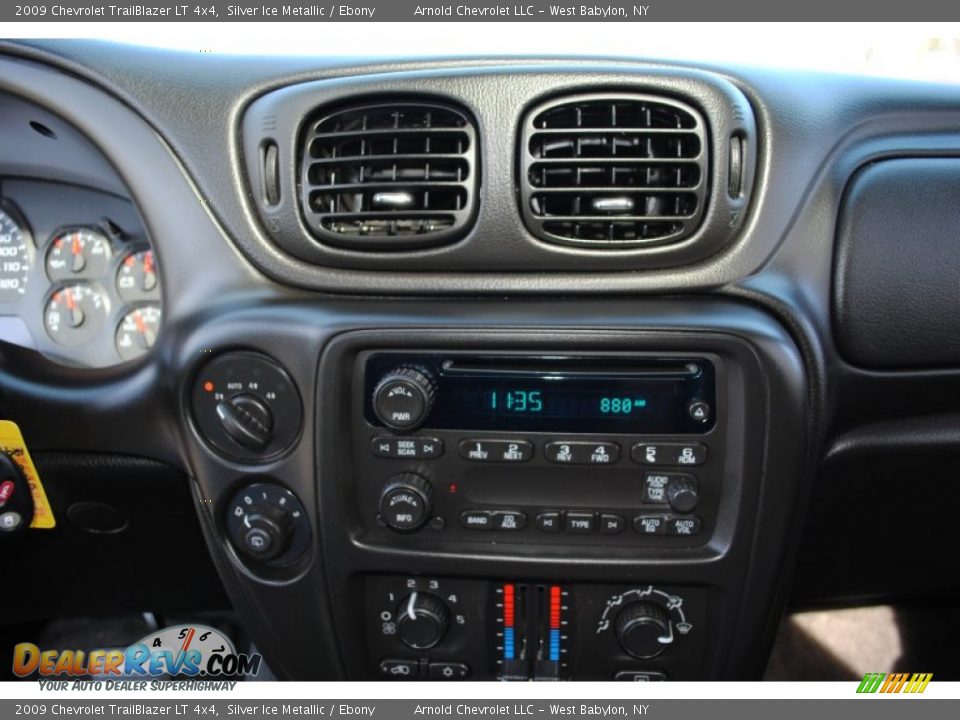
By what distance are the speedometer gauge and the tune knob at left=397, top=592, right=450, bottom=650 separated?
3.19 ft

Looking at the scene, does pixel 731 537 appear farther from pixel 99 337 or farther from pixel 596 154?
pixel 99 337

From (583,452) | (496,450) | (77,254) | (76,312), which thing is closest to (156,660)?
(76,312)

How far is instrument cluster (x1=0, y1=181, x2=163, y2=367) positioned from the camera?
4.66 ft

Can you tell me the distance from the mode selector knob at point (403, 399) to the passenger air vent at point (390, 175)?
0.20m

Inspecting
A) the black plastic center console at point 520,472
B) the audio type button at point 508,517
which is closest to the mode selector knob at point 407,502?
the black plastic center console at point 520,472

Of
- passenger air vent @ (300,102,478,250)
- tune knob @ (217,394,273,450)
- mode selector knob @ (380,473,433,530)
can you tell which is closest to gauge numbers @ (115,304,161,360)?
tune knob @ (217,394,273,450)

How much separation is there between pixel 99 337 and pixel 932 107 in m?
1.54

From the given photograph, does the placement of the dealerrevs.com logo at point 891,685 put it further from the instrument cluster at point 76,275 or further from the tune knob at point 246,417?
the instrument cluster at point 76,275

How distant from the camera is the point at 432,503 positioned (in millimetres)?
1182

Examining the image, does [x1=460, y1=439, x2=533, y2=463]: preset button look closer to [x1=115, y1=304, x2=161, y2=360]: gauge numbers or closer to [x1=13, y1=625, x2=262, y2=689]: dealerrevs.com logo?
[x1=115, y1=304, x2=161, y2=360]: gauge numbers

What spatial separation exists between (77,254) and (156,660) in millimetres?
873

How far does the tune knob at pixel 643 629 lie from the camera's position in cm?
125

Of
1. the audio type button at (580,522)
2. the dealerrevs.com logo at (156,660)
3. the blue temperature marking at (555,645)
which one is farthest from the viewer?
the dealerrevs.com logo at (156,660)

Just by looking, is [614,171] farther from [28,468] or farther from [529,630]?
[28,468]
